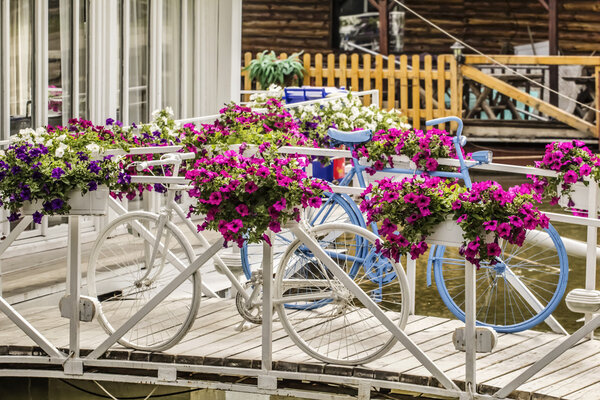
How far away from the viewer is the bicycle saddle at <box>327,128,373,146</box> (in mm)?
6402

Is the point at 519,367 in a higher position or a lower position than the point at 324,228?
lower

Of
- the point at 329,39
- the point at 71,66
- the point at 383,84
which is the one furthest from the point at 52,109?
the point at 329,39

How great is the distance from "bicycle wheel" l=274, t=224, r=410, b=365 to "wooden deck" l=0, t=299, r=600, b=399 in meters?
0.10

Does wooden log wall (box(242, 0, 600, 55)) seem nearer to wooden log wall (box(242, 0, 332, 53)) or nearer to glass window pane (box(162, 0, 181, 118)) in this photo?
wooden log wall (box(242, 0, 332, 53))

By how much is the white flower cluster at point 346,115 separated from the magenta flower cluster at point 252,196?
3.98 meters

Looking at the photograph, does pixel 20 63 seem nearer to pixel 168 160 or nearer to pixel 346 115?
pixel 346 115

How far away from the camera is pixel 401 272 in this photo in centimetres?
531

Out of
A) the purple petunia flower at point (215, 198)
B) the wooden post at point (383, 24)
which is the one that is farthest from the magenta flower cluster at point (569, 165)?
the wooden post at point (383, 24)

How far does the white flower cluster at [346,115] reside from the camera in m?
9.20

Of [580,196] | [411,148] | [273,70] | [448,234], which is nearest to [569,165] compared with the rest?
[580,196]

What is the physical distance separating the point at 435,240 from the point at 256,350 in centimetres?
119

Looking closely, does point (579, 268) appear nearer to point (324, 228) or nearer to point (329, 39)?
point (324, 228)

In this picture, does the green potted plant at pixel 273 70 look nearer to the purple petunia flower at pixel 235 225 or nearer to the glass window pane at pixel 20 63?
the glass window pane at pixel 20 63

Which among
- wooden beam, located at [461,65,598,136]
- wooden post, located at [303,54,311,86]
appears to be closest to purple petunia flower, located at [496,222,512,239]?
wooden beam, located at [461,65,598,136]
